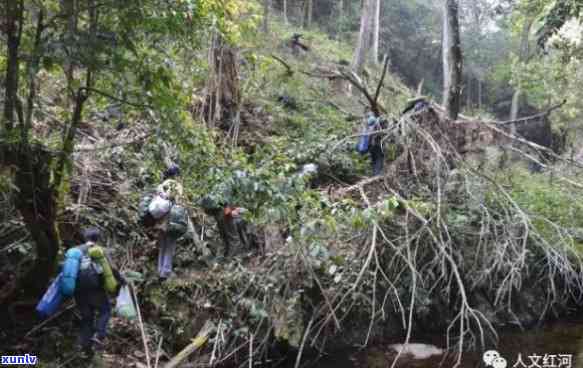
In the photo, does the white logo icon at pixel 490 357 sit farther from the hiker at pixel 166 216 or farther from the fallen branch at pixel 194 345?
the hiker at pixel 166 216

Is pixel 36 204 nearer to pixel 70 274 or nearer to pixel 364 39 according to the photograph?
pixel 70 274

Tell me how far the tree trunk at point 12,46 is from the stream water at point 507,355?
463cm

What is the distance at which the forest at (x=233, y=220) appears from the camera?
4.61 metres

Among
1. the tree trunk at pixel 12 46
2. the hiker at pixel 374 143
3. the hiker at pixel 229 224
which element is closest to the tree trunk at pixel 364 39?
the hiker at pixel 374 143

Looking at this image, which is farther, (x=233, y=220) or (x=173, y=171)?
(x=233, y=220)

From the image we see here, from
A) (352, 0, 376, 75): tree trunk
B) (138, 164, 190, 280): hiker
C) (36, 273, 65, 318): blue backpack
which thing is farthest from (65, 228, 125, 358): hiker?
(352, 0, 376, 75): tree trunk

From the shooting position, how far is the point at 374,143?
9.03 meters

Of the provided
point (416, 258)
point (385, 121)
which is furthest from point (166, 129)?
point (385, 121)

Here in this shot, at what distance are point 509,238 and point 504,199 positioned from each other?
80 centimetres

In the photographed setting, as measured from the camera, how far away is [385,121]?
919cm

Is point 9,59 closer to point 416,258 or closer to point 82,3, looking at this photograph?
point 82,3

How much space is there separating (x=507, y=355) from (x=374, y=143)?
160 inches

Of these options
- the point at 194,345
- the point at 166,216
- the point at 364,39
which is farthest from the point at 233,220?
the point at 364,39

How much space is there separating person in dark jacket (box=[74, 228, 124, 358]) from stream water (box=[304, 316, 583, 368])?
8.82ft
